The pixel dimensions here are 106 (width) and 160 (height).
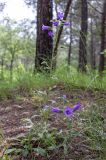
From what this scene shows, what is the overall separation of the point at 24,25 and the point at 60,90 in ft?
65.3

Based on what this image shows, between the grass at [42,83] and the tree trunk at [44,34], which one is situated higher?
the tree trunk at [44,34]

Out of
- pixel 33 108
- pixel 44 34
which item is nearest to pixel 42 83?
pixel 33 108

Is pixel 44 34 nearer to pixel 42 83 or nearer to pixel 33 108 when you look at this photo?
pixel 42 83

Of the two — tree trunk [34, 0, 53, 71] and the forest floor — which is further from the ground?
tree trunk [34, 0, 53, 71]

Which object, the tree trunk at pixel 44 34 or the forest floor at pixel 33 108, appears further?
the tree trunk at pixel 44 34

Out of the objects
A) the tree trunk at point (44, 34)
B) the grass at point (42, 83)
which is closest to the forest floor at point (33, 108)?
the grass at point (42, 83)

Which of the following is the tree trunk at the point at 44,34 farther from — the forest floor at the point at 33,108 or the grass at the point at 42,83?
the forest floor at the point at 33,108

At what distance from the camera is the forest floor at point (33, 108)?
8.21ft

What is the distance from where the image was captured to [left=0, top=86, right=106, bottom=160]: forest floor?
250 cm

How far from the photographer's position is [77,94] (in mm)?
4254

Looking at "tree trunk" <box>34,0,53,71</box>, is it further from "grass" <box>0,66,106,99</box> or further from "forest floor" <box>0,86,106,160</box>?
"forest floor" <box>0,86,106,160</box>

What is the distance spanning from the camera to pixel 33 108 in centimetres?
360

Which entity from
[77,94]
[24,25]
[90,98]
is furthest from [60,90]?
[24,25]

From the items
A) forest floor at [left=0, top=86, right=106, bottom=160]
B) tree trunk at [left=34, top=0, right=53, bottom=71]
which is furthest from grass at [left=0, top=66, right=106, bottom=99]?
tree trunk at [left=34, top=0, right=53, bottom=71]
